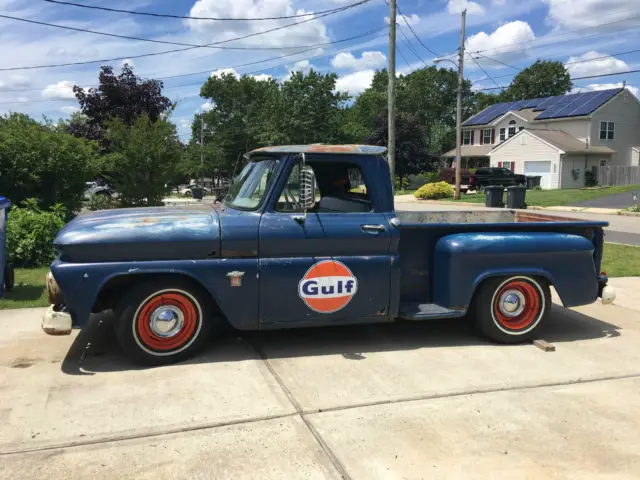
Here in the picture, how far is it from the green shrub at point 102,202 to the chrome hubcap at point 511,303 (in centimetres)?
1177

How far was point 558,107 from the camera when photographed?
47.5 m

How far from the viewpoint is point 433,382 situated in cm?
452

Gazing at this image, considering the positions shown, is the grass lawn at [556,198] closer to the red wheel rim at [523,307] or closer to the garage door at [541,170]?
the garage door at [541,170]

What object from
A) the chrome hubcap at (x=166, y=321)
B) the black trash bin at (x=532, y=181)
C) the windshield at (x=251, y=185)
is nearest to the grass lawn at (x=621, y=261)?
the windshield at (x=251, y=185)

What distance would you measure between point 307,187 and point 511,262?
84.0 inches

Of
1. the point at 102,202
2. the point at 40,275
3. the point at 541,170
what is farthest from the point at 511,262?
the point at 541,170

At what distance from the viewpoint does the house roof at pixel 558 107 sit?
44000 mm

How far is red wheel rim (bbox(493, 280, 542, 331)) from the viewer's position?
5445 millimetres

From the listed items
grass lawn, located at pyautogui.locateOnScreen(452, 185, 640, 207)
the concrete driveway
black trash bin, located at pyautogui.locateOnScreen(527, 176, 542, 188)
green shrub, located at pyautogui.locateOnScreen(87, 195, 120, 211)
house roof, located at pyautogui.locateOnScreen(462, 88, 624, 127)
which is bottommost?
the concrete driveway

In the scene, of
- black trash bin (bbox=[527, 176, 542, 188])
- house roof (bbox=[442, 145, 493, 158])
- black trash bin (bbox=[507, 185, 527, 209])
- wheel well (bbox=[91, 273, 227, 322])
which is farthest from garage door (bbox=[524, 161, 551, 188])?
wheel well (bbox=[91, 273, 227, 322])

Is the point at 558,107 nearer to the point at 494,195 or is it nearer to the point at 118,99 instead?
the point at 494,195

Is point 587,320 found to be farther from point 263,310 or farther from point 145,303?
point 145,303

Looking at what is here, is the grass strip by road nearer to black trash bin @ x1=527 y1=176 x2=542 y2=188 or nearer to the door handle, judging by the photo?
the door handle

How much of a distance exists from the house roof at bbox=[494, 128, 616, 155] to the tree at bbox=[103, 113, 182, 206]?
1291 inches
